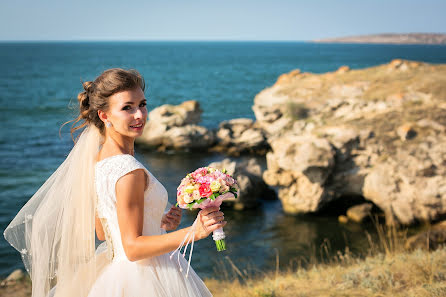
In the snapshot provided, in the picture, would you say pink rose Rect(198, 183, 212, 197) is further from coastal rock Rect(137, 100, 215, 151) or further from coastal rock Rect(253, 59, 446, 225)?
coastal rock Rect(137, 100, 215, 151)

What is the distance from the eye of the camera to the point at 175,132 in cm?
2777

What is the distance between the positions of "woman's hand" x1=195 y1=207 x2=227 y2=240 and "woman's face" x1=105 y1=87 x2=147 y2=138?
0.74 meters

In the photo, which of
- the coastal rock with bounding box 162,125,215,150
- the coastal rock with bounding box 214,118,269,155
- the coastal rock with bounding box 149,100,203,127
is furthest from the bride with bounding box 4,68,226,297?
the coastal rock with bounding box 149,100,203,127

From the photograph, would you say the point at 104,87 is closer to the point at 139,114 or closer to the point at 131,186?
the point at 139,114

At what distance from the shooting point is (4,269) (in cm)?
1268

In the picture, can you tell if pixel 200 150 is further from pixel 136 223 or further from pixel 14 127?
pixel 136 223

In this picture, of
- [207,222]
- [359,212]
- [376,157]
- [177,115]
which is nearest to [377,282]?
Result: [207,222]

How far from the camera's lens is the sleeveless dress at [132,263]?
2.81 m

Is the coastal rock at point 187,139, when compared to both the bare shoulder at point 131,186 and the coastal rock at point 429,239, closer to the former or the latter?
the coastal rock at point 429,239

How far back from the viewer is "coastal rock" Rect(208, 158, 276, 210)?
18.0 metres

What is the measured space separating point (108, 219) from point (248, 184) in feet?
50.6

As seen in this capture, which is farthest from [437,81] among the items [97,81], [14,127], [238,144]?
[14,127]

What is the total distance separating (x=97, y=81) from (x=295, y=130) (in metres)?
20.3

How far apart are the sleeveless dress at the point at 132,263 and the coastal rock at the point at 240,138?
23.1 metres
